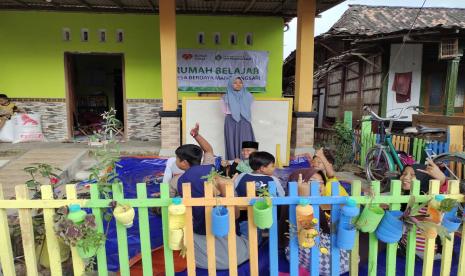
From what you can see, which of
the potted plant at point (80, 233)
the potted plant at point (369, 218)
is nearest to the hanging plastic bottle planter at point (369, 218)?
the potted plant at point (369, 218)

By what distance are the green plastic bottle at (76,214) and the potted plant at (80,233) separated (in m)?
0.01

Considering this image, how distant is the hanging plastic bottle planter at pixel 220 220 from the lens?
6.20ft

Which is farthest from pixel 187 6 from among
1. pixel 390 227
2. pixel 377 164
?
pixel 390 227

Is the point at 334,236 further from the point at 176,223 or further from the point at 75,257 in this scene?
the point at 75,257

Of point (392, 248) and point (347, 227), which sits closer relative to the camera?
point (347, 227)

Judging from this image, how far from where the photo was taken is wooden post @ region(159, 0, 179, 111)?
5727 millimetres

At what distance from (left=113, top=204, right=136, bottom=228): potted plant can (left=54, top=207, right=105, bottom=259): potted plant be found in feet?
0.44

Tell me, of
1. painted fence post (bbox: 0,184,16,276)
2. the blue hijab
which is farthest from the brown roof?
painted fence post (bbox: 0,184,16,276)

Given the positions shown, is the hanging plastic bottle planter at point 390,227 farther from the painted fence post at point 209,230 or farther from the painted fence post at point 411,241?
the painted fence post at point 209,230

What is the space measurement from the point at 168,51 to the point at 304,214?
472 cm

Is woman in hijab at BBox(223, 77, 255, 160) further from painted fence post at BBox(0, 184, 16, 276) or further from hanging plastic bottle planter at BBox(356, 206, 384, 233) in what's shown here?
painted fence post at BBox(0, 184, 16, 276)

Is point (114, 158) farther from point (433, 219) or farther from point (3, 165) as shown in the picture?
point (3, 165)

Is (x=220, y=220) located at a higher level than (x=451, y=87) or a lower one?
lower

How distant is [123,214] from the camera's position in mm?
1890
